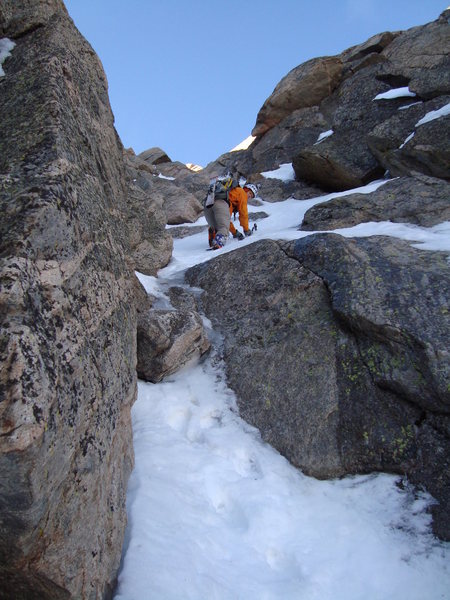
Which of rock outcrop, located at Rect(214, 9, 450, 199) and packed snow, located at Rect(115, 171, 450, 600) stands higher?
rock outcrop, located at Rect(214, 9, 450, 199)

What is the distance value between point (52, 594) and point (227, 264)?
6.46m

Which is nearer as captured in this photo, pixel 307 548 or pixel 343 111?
pixel 307 548

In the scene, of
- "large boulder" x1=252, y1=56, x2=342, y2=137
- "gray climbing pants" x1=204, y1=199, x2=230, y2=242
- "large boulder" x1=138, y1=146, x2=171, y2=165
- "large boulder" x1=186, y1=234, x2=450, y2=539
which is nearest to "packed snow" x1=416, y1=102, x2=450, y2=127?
"gray climbing pants" x1=204, y1=199, x2=230, y2=242

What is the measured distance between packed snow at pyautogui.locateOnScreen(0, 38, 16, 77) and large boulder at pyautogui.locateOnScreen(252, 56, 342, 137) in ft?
75.9

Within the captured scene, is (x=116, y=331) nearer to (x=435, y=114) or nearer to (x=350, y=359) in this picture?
(x=350, y=359)

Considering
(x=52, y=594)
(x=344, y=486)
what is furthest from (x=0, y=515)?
(x=344, y=486)

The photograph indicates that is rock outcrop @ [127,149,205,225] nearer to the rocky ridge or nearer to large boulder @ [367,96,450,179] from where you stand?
the rocky ridge

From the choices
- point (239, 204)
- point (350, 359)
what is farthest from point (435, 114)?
point (350, 359)

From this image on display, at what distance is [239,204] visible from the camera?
513 inches

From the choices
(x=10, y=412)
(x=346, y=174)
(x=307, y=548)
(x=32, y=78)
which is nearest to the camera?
(x=10, y=412)

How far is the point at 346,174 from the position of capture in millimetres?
15562

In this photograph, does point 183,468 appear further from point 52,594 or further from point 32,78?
Result: point 32,78

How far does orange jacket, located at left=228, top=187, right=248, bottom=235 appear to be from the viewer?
42.0 ft

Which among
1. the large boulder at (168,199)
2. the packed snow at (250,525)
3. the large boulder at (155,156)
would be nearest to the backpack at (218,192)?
the large boulder at (168,199)
